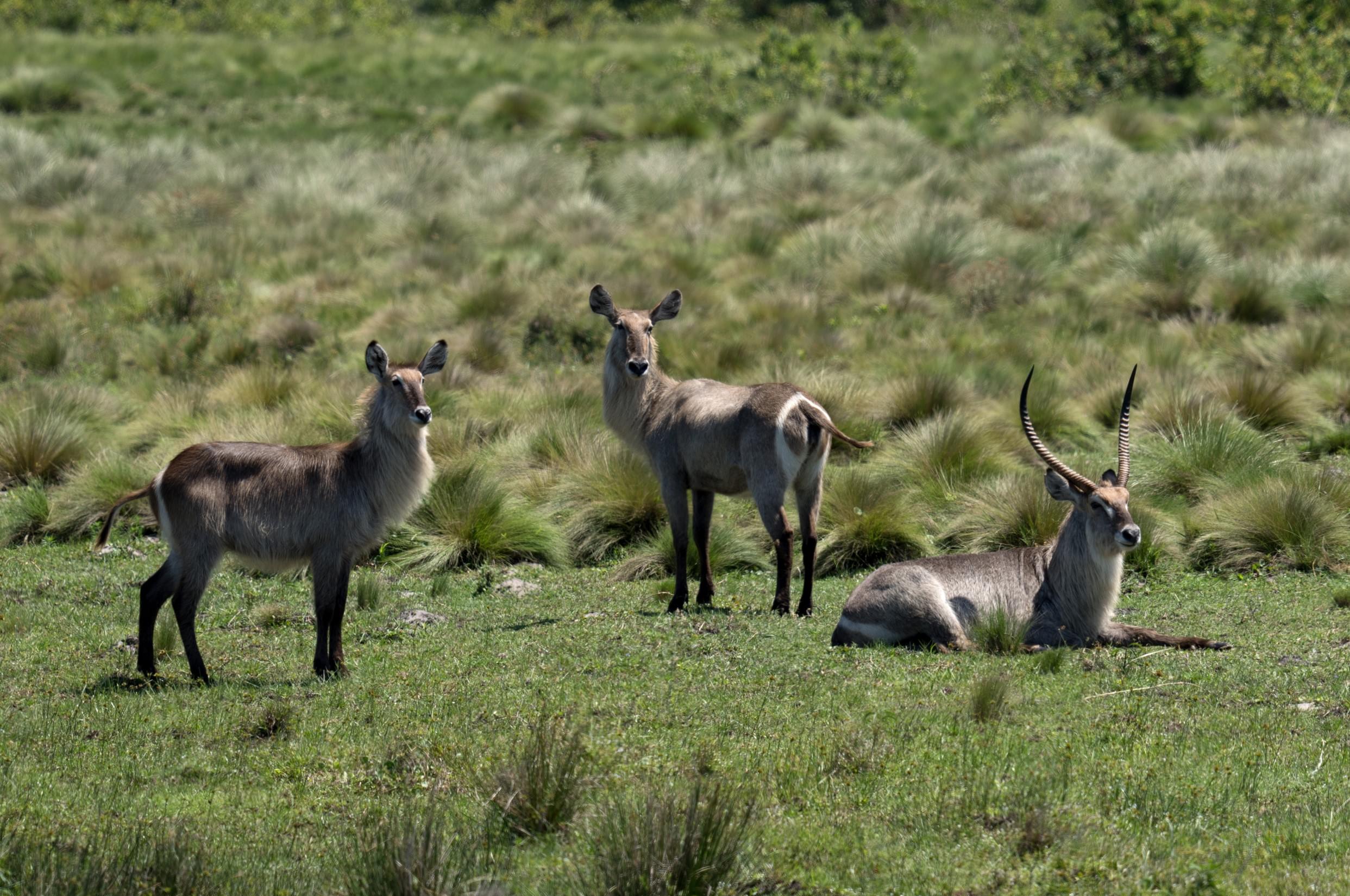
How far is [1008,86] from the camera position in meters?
32.1

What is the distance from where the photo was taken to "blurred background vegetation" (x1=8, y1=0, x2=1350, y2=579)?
12.7 m

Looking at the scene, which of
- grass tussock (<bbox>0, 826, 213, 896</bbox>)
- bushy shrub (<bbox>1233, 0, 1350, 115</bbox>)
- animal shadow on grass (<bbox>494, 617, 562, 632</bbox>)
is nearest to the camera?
grass tussock (<bbox>0, 826, 213, 896</bbox>)

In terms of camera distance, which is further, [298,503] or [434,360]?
[434,360]

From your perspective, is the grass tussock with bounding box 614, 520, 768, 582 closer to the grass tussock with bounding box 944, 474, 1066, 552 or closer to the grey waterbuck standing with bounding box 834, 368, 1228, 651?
the grass tussock with bounding box 944, 474, 1066, 552

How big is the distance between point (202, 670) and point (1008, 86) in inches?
1092

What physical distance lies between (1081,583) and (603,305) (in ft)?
13.4

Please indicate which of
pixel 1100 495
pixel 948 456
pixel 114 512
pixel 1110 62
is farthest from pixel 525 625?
pixel 1110 62

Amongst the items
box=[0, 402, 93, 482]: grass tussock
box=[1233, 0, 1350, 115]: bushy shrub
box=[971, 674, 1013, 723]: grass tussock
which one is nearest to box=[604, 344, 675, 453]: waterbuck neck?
box=[971, 674, 1013, 723]: grass tussock

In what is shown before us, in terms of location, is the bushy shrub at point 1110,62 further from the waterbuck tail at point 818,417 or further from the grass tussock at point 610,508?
the waterbuck tail at point 818,417

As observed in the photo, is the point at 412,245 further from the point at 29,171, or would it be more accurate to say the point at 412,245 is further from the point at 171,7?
the point at 171,7

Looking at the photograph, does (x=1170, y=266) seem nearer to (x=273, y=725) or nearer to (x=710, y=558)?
(x=710, y=558)

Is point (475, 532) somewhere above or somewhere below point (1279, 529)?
below

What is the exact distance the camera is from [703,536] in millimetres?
10250

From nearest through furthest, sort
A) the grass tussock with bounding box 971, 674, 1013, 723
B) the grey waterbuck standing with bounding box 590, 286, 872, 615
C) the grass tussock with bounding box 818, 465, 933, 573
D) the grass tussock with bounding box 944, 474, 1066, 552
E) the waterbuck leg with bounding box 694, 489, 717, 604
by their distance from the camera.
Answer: the grass tussock with bounding box 971, 674, 1013, 723, the grey waterbuck standing with bounding box 590, 286, 872, 615, the waterbuck leg with bounding box 694, 489, 717, 604, the grass tussock with bounding box 944, 474, 1066, 552, the grass tussock with bounding box 818, 465, 933, 573
